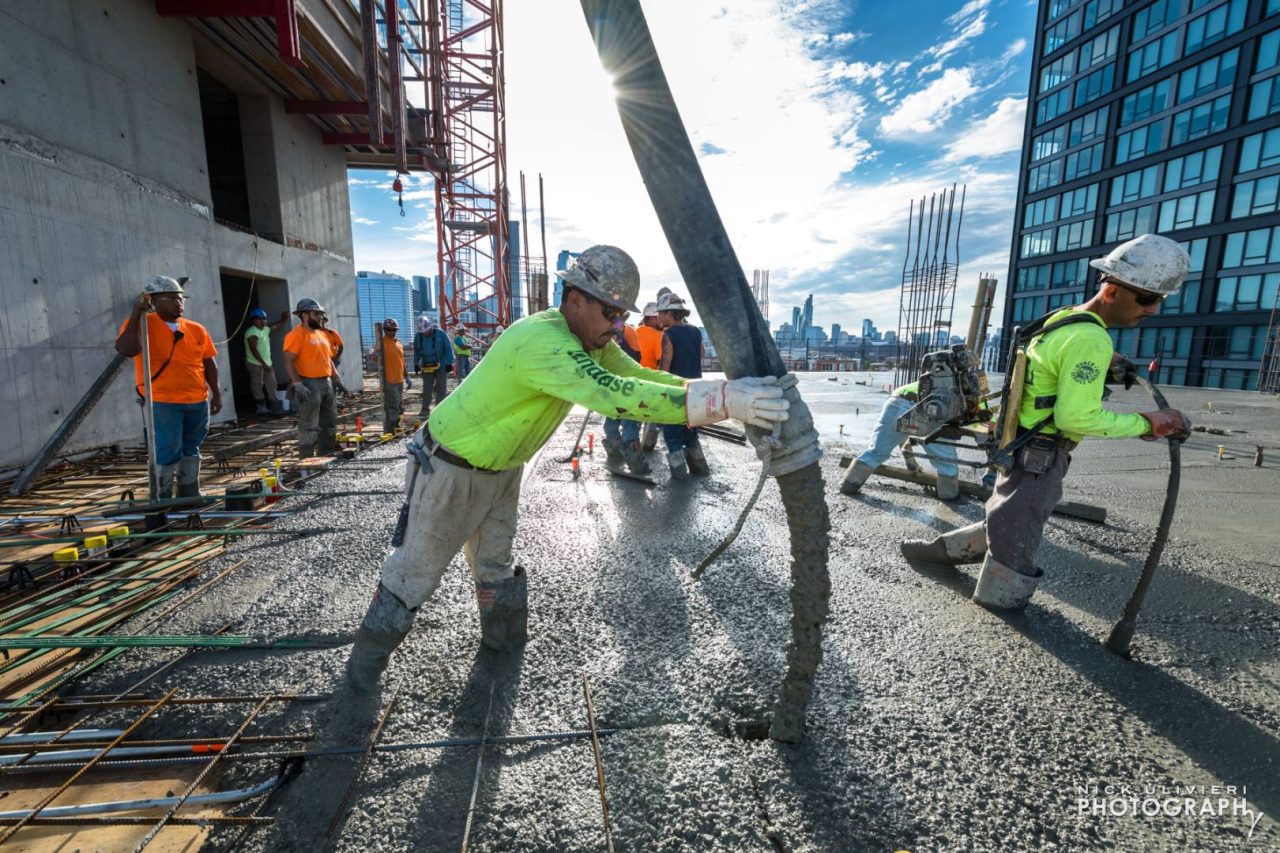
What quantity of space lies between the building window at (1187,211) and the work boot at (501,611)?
1434 inches

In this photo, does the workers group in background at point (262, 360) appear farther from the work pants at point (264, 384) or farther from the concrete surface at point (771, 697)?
the concrete surface at point (771, 697)

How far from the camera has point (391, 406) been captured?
8.84 m

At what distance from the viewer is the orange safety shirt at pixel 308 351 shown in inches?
256

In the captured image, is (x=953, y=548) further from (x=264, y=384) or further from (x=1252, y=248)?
(x=1252, y=248)

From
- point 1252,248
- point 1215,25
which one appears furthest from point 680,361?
point 1215,25

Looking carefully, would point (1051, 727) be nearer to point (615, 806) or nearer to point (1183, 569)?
point (615, 806)

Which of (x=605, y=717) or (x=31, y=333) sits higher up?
(x=31, y=333)

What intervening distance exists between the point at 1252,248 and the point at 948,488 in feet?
101

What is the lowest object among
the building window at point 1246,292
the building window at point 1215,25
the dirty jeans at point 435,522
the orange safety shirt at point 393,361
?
the dirty jeans at point 435,522

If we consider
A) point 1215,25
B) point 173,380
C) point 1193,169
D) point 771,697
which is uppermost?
point 1215,25

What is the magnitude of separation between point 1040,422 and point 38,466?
7291mm

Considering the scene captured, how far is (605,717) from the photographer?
6.91 ft

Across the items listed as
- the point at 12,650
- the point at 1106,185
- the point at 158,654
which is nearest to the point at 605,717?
the point at 158,654

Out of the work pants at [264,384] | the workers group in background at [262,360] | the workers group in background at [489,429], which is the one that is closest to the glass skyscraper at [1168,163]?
the workers group in background at [489,429]
